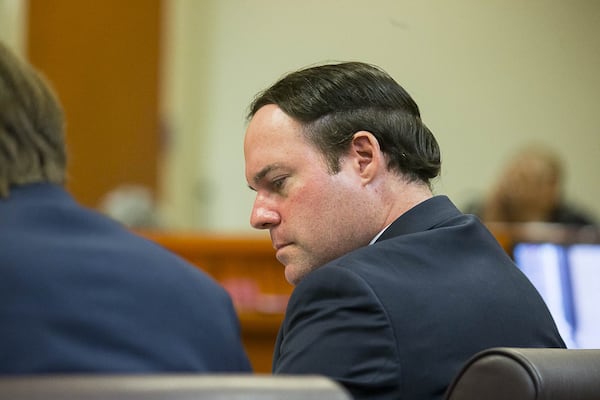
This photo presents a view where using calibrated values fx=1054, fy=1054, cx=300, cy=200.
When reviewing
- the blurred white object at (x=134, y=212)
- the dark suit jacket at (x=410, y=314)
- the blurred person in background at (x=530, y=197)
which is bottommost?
the blurred white object at (x=134, y=212)

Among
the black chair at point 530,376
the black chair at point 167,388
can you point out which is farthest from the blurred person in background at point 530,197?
the black chair at point 167,388

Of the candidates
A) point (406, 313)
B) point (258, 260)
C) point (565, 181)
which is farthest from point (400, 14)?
point (565, 181)

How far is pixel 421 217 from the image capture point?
73.2 inches

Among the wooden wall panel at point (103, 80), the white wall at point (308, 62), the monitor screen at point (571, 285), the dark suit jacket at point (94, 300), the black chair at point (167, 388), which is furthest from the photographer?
the wooden wall panel at point (103, 80)

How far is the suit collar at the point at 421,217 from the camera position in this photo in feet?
6.06

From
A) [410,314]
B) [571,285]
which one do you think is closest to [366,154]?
[410,314]

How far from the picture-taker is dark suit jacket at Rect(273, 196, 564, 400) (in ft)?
5.03

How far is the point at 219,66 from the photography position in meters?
7.72

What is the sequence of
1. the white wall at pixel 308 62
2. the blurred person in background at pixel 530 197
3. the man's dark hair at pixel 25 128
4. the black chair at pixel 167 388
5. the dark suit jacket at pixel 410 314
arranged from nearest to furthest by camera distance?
the black chair at pixel 167 388, the man's dark hair at pixel 25 128, the dark suit jacket at pixel 410 314, the blurred person in background at pixel 530 197, the white wall at pixel 308 62

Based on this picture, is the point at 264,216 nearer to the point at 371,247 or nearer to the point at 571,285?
the point at 371,247

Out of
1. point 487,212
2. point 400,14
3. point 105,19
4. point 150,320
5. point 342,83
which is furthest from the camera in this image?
point 105,19

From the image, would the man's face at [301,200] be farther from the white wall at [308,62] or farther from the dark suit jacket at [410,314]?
the white wall at [308,62]

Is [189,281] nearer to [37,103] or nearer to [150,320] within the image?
[150,320]

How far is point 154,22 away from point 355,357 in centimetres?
634
